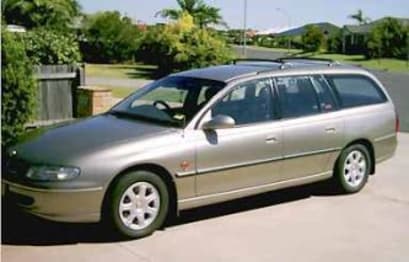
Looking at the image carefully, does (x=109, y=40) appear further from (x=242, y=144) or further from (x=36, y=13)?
(x=242, y=144)

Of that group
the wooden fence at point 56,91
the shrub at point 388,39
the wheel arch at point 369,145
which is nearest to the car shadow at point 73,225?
the wheel arch at point 369,145

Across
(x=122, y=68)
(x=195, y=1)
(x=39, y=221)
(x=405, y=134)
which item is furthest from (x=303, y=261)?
(x=195, y=1)

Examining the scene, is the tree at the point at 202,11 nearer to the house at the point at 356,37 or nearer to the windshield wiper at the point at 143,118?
the house at the point at 356,37

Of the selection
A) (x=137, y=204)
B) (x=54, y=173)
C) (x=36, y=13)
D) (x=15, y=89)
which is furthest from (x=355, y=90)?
(x=36, y=13)

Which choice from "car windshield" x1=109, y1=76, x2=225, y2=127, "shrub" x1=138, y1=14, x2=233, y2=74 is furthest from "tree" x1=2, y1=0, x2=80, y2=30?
"car windshield" x1=109, y1=76, x2=225, y2=127

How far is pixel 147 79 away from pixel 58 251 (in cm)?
2275

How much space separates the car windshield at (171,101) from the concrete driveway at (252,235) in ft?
3.32

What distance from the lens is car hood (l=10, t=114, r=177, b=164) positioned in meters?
5.61

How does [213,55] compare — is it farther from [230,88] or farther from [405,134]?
[230,88]

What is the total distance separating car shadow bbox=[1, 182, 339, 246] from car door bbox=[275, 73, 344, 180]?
475 millimetres

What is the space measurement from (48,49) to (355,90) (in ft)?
17.6

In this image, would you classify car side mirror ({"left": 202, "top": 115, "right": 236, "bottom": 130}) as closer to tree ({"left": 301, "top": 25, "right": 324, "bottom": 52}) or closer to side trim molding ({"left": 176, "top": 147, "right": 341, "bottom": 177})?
side trim molding ({"left": 176, "top": 147, "right": 341, "bottom": 177})

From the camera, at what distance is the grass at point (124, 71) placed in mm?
29141

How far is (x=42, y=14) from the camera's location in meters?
36.3
